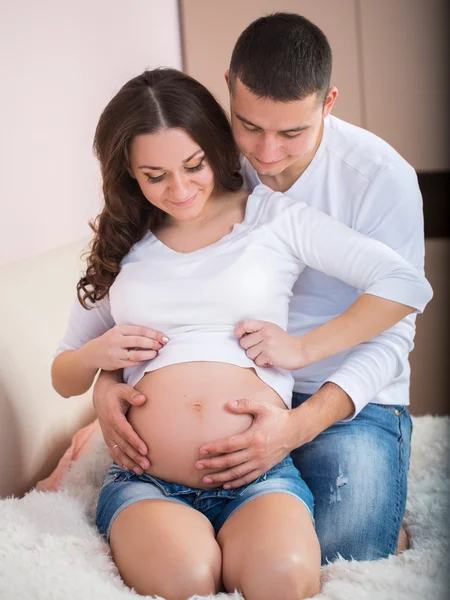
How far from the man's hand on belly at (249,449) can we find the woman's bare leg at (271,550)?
0.17 ft

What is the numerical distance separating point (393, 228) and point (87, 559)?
2.72ft

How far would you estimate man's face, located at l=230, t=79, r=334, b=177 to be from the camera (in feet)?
4.33

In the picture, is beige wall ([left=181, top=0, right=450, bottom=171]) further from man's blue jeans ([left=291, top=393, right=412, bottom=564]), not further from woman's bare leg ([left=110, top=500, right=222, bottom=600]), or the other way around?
woman's bare leg ([left=110, top=500, right=222, bottom=600])

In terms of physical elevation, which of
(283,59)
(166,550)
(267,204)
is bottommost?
(166,550)

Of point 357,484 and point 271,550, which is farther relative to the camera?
point 357,484

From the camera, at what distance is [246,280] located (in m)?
1.31

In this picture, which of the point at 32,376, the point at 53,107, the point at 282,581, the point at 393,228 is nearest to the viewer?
the point at 282,581

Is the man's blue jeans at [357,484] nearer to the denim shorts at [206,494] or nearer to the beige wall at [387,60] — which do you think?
the denim shorts at [206,494]

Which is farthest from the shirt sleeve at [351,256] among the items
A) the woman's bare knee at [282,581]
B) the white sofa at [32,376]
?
the white sofa at [32,376]

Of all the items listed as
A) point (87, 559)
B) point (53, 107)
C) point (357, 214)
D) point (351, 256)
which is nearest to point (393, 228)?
point (357, 214)

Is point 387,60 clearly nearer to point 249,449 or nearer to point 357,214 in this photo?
point 357,214

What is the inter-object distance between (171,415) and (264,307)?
25cm

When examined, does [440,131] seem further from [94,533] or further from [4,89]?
[94,533]

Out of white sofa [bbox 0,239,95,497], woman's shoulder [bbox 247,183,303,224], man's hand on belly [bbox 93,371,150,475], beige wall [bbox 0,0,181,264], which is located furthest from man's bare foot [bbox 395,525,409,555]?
beige wall [bbox 0,0,181,264]
